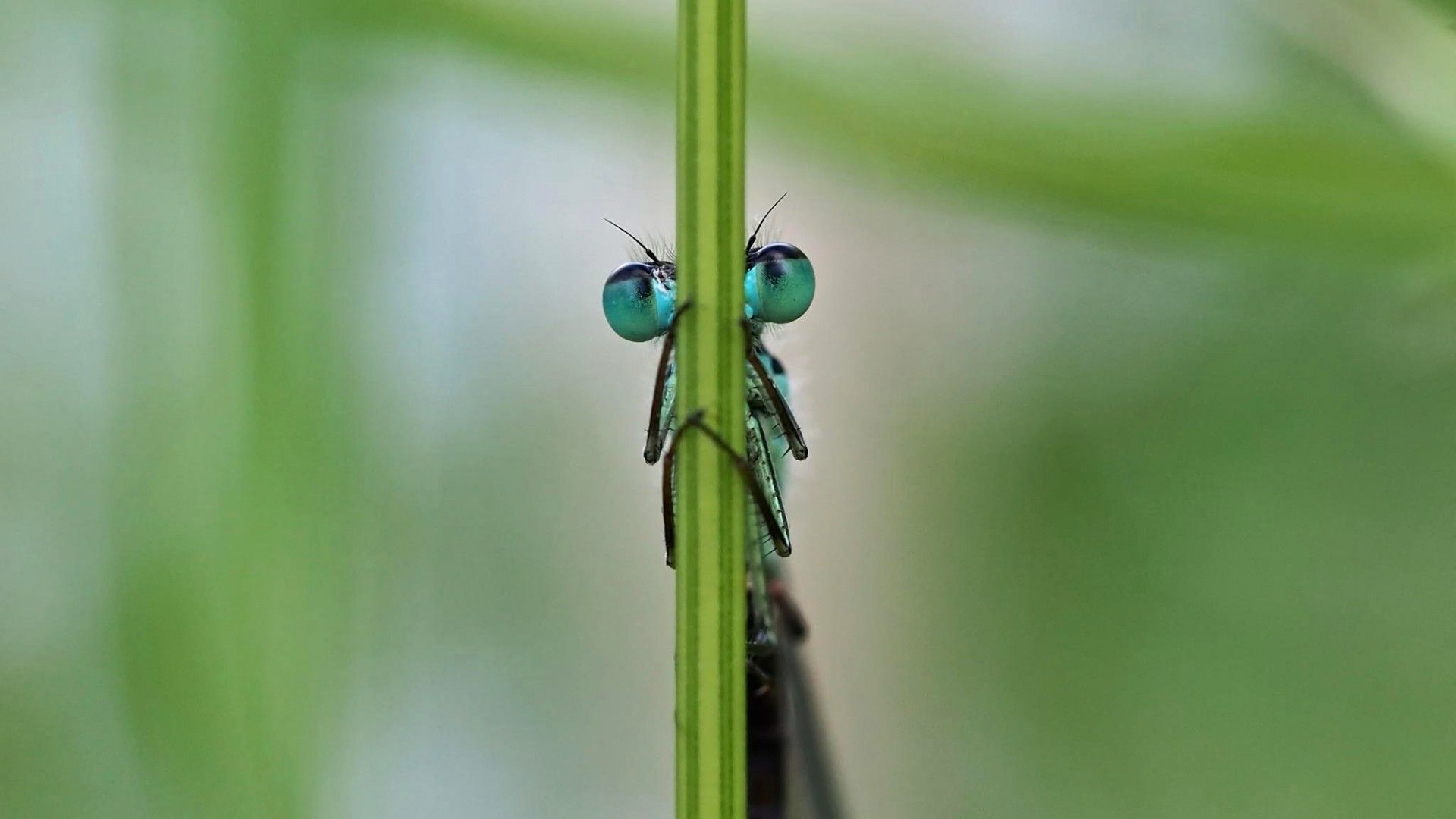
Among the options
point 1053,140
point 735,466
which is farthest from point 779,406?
point 1053,140

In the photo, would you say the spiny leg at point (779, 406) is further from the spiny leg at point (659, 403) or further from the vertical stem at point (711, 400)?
the vertical stem at point (711, 400)

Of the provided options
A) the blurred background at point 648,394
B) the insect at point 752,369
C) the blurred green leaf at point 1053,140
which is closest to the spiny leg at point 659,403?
the insect at point 752,369

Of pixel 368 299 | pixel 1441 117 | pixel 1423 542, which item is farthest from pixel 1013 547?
pixel 368 299

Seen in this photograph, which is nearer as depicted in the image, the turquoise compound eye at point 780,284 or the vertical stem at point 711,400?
the vertical stem at point 711,400

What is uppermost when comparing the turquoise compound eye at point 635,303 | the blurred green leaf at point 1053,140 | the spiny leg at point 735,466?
the blurred green leaf at point 1053,140

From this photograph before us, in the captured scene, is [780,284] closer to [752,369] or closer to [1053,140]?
[752,369]

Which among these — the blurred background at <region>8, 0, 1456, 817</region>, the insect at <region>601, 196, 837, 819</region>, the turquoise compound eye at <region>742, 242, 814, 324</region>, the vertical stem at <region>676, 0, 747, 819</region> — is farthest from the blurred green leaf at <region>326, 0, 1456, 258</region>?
the vertical stem at <region>676, 0, 747, 819</region>

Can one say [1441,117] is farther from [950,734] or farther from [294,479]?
[294,479]
